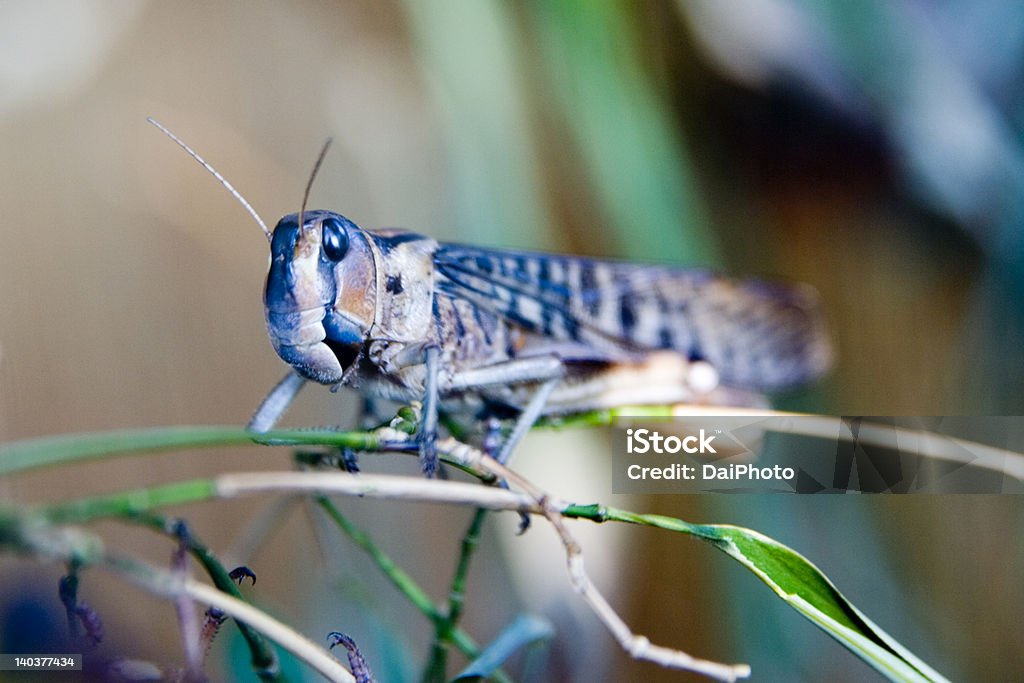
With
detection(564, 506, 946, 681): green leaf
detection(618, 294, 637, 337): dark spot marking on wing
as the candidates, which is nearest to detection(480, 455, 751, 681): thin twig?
detection(564, 506, 946, 681): green leaf

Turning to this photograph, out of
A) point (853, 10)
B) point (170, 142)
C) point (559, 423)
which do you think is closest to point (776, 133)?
point (853, 10)

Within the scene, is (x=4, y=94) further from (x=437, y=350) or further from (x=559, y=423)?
(x=559, y=423)

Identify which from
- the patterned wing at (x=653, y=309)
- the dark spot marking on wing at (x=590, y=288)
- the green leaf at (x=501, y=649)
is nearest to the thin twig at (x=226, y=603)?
the green leaf at (x=501, y=649)

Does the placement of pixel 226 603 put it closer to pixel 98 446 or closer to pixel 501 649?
pixel 98 446

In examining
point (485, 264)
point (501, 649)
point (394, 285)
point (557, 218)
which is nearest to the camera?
point (501, 649)

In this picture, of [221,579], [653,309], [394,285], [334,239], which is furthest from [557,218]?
[221,579]

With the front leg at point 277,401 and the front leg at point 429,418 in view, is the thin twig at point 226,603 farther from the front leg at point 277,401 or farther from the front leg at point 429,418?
the front leg at point 277,401

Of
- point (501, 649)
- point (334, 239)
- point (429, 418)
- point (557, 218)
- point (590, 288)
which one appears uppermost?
point (557, 218)
